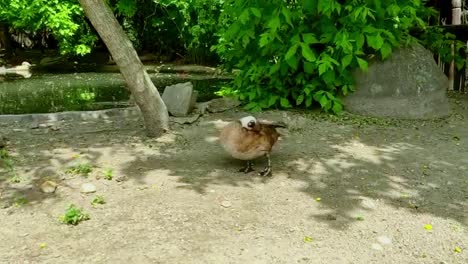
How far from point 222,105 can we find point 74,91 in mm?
4994

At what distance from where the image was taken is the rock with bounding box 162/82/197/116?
7.25 metres

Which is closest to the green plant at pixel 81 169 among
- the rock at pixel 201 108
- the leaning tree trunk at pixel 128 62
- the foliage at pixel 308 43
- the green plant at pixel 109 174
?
the green plant at pixel 109 174

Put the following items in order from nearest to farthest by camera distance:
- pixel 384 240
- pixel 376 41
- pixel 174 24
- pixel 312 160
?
pixel 384 240, pixel 312 160, pixel 376 41, pixel 174 24

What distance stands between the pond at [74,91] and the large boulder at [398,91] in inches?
133

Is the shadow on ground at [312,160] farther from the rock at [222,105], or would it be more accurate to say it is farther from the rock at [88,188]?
the rock at [222,105]

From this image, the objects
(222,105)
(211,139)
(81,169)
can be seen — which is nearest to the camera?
(81,169)

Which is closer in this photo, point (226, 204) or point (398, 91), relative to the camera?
point (226, 204)

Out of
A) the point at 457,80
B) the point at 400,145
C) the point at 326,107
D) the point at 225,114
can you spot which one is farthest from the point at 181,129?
the point at 457,80

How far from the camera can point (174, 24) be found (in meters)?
18.4

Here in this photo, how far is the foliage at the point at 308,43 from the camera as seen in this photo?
673 cm

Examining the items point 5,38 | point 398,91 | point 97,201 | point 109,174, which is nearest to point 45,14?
point 5,38

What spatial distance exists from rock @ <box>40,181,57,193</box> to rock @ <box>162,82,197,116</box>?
2834 mm

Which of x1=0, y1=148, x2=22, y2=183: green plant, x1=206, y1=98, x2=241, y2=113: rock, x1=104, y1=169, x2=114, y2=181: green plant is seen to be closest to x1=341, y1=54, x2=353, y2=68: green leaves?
x1=206, y1=98, x2=241, y2=113: rock

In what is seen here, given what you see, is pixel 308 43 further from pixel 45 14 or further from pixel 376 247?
pixel 45 14
